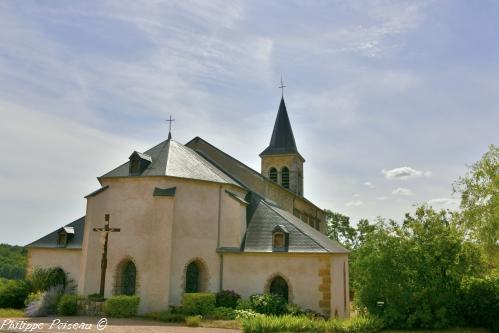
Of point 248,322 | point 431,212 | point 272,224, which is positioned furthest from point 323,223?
point 248,322

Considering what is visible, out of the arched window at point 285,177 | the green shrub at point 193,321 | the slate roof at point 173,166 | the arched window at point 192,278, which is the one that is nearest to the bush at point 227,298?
the arched window at point 192,278

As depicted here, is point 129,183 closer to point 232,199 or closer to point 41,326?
point 232,199

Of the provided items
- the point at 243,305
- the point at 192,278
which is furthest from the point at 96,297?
the point at 243,305

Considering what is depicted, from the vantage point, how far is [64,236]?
27.9 m

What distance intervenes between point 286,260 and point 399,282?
6.59 metres

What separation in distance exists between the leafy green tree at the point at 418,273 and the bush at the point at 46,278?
57.2 feet

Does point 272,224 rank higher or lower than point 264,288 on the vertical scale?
higher

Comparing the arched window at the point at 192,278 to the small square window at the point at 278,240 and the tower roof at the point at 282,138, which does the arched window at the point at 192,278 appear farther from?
the tower roof at the point at 282,138

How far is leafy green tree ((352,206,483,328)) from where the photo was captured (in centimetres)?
1747

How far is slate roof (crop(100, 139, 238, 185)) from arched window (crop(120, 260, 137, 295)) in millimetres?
4911

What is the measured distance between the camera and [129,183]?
78.2 feet

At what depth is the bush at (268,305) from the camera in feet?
68.6

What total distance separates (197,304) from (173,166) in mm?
7898

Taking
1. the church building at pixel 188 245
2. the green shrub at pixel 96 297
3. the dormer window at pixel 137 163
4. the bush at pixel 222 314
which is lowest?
the bush at pixel 222 314
